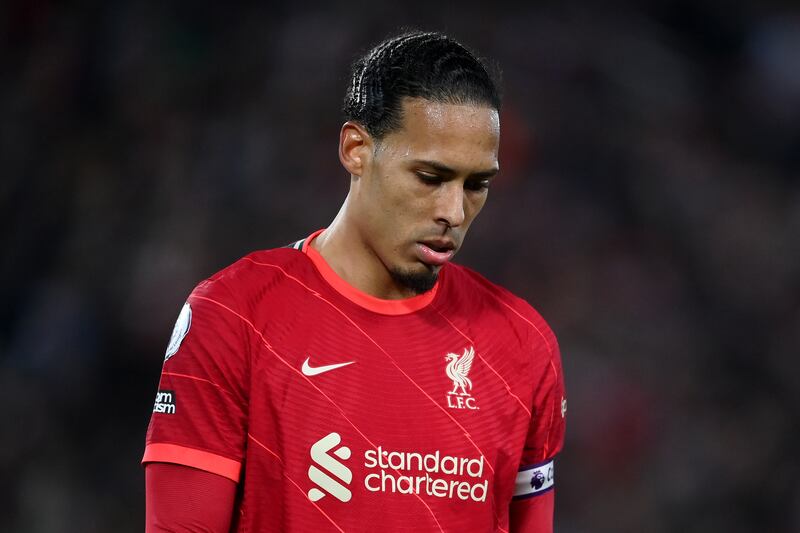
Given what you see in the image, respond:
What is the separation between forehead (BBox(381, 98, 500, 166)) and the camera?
7.07 feet

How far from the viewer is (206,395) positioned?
6.83ft

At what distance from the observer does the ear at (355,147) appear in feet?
7.43

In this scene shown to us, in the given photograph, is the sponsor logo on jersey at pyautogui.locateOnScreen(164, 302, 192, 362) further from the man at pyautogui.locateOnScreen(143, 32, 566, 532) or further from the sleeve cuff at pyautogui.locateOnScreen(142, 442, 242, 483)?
the sleeve cuff at pyautogui.locateOnScreen(142, 442, 242, 483)

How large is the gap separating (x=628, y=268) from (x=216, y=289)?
3.33m

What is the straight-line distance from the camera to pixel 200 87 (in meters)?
5.09

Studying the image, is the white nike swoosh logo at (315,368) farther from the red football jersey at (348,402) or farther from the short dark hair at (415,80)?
the short dark hair at (415,80)

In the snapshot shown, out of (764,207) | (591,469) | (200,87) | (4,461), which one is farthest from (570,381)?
(4,461)

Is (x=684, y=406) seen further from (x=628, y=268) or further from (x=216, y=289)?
(x=216, y=289)

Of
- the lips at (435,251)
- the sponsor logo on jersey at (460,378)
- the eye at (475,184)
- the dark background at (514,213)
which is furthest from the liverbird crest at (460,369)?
the dark background at (514,213)

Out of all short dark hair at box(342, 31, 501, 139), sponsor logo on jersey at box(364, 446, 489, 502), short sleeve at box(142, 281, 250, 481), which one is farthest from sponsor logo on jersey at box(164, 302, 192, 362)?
short dark hair at box(342, 31, 501, 139)

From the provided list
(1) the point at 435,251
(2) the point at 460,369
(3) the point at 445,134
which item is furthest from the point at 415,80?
(2) the point at 460,369

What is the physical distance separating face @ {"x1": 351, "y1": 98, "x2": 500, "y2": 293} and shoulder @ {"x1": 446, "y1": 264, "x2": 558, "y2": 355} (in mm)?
229

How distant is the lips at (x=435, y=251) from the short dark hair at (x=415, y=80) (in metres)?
0.25

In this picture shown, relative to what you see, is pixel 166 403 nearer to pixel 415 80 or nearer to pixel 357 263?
pixel 357 263
